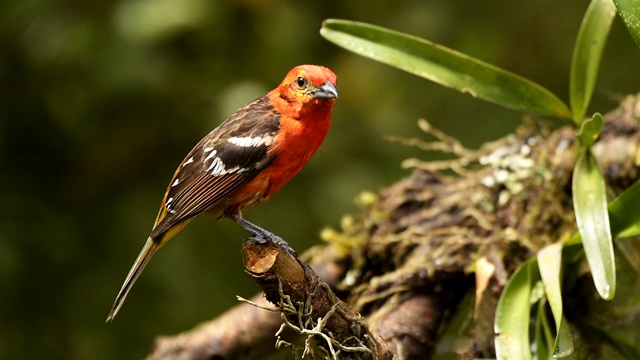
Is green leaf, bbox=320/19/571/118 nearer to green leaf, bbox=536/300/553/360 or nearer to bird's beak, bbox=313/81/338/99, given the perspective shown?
bird's beak, bbox=313/81/338/99

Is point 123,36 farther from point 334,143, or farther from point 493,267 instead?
point 493,267

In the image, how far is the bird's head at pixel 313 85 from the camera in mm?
2688

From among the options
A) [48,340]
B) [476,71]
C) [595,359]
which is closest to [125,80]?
[48,340]

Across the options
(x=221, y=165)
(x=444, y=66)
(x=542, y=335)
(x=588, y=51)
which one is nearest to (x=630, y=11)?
(x=588, y=51)

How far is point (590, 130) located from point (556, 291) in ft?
1.98

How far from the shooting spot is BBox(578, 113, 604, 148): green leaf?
2.87m

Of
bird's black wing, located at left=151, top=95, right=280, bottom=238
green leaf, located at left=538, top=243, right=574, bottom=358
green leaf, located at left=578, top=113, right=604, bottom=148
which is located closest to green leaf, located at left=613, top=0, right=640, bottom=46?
green leaf, located at left=578, top=113, right=604, bottom=148

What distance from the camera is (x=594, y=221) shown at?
9.16ft

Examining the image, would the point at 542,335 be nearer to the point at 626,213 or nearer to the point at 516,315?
the point at 516,315

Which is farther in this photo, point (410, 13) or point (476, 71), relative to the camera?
point (410, 13)

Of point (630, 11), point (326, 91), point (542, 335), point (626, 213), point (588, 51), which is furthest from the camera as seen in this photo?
point (588, 51)

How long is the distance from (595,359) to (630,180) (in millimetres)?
747

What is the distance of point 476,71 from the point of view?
317 cm

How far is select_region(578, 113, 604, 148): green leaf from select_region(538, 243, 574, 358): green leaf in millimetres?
384
